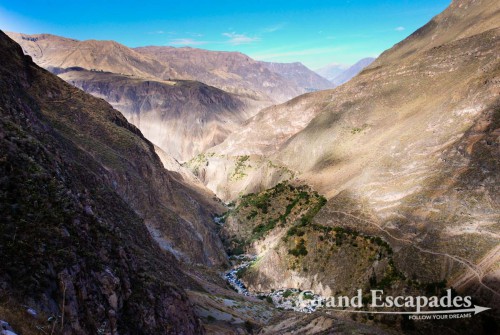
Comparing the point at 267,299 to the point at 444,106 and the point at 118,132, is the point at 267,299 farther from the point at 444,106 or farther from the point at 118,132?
the point at 444,106

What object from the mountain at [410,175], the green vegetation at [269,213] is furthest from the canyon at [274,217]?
the green vegetation at [269,213]

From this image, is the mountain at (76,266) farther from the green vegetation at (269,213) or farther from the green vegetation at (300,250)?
the green vegetation at (269,213)

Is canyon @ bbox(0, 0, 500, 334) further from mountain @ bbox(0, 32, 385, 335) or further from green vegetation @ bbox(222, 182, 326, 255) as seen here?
green vegetation @ bbox(222, 182, 326, 255)

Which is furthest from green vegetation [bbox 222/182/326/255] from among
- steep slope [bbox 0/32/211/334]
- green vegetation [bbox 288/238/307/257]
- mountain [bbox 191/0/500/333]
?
steep slope [bbox 0/32/211/334]

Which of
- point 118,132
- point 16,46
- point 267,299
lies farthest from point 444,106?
point 16,46

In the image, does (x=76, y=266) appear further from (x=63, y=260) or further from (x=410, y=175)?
(x=410, y=175)

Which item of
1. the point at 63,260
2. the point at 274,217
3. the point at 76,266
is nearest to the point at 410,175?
the point at 274,217

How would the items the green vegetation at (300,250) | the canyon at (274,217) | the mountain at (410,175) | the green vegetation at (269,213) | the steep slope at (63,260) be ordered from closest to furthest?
1. the steep slope at (63,260)
2. the canyon at (274,217)
3. the mountain at (410,175)
4. the green vegetation at (300,250)
5. the green vegetation at (269,213)

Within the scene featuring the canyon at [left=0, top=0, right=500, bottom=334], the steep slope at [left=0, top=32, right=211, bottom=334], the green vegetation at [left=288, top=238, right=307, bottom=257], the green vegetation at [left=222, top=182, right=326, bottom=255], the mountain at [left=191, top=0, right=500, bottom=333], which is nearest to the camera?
the steep slope at [left=0, top=32, right=211, bottom=334]

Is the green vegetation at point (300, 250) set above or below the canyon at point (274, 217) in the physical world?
below
